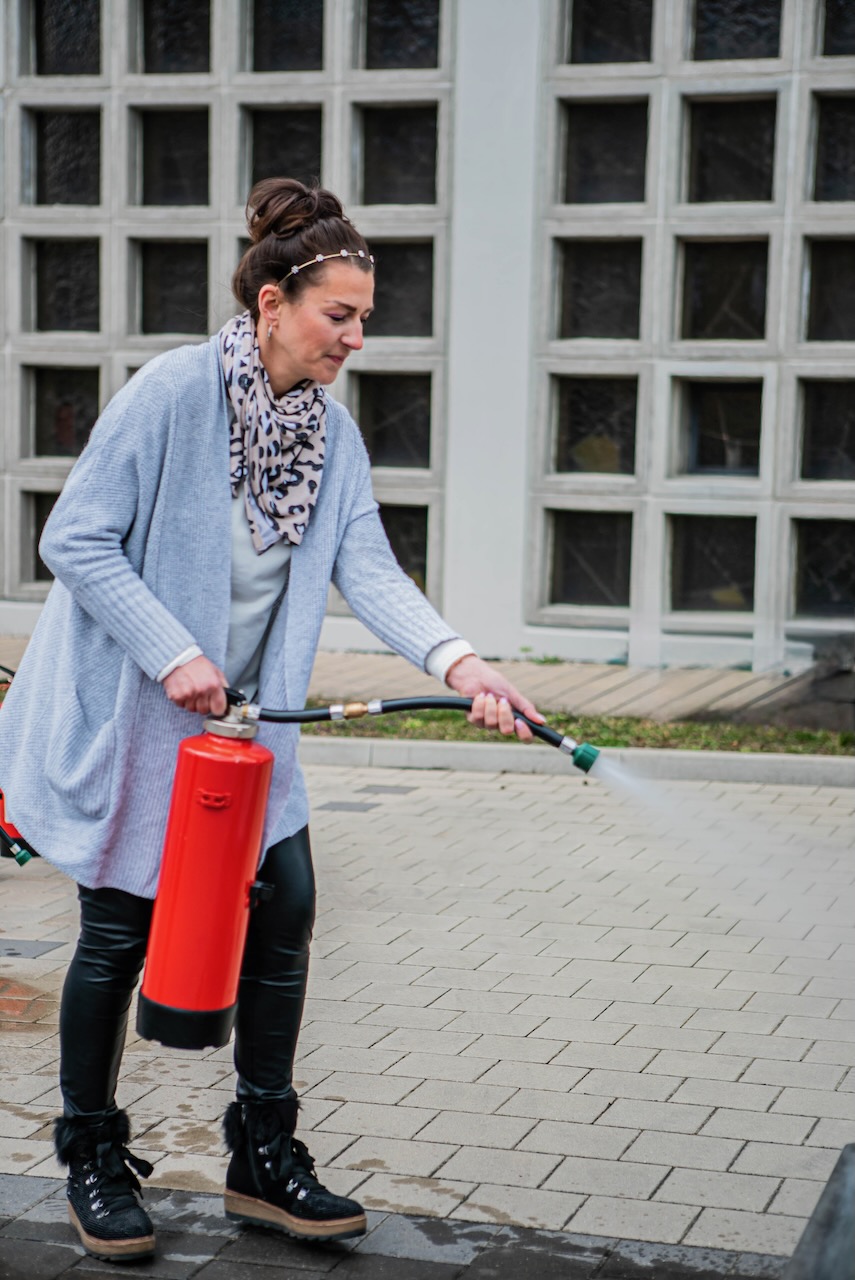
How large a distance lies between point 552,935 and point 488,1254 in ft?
7.26

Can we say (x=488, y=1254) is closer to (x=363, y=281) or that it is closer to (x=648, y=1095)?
(x=648, y=1095)

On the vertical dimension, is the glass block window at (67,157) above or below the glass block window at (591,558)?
above

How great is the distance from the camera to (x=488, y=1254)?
3.10 metres

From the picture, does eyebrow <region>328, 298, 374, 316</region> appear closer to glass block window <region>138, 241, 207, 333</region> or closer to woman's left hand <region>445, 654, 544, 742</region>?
woman's left hand <region>445, 654, 544, 742</region>

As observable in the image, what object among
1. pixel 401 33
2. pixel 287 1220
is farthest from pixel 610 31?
pixel 287 1220

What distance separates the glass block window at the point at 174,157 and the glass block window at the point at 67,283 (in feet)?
1.62

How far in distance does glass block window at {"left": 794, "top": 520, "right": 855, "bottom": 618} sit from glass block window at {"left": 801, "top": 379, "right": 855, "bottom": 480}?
0.28 m

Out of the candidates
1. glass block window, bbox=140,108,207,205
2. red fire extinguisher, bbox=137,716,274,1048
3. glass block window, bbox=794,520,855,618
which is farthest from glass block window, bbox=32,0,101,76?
red fire extinguisher, bbox=137,716,274,1048

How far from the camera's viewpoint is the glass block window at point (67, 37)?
10203 millimetres

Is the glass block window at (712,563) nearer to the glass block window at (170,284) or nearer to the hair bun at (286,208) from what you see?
the glass block window at (170,284)

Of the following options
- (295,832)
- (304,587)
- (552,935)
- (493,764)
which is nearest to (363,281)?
(304,587)

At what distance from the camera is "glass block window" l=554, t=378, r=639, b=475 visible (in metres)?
9.73

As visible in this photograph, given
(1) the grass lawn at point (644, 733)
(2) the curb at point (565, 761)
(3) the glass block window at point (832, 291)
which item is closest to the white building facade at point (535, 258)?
(3) the glass block window at point (832, 291)

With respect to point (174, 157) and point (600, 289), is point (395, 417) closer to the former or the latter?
point (600, 289)
